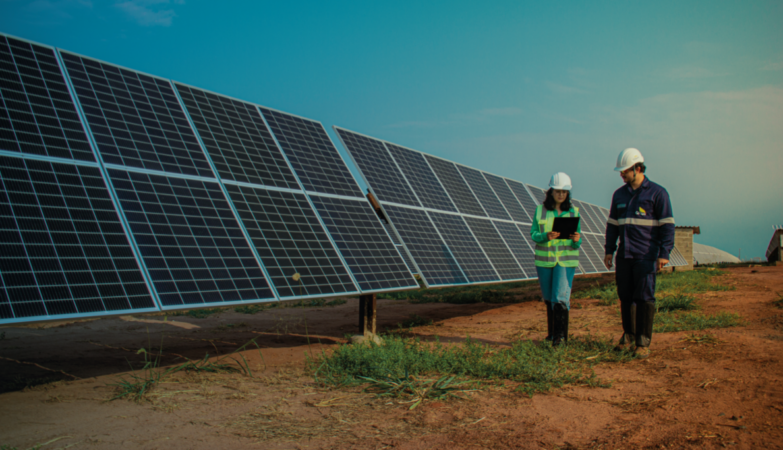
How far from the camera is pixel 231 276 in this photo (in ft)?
18.9

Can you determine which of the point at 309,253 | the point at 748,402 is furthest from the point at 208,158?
the point at 748,402

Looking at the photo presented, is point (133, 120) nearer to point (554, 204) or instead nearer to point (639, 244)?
point (554, 204)

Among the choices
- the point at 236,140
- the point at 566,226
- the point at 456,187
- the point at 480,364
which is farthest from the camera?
the point at 456,187

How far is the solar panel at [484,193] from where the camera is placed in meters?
13.2

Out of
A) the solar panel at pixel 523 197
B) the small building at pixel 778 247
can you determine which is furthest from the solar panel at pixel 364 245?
the small building at pixel 778 247

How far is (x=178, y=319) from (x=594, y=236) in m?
14.8

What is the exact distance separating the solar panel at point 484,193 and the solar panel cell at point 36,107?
973 cm

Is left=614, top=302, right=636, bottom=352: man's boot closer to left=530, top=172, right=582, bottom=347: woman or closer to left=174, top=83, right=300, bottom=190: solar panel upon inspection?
left=530, top=172, right=582, bottom=347: woman

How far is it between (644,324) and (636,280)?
20.9 inches

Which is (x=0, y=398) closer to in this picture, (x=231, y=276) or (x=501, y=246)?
(x=231, y=276)

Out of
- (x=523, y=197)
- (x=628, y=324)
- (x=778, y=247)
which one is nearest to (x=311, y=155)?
(x=628, y=324)

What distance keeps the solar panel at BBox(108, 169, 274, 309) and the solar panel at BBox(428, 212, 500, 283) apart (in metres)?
4.77

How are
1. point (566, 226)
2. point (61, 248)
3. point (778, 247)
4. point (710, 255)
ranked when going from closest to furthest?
point (61, 248) → point (566, 226) → point (778, 247) → point (710, 255)

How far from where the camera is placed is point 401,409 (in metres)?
4.13
